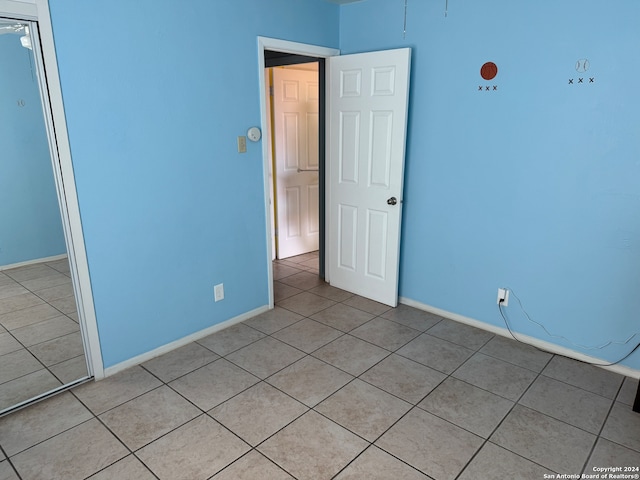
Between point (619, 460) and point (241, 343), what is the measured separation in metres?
2.15

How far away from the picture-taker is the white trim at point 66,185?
202cm

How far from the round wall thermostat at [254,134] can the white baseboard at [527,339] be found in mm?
1753

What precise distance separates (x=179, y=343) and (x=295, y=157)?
246cm

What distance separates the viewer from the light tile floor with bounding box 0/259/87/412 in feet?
7.82

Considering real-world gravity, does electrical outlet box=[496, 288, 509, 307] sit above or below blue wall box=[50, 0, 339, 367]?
below

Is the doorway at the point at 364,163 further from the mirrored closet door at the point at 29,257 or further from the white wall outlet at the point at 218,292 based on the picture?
the mirrored closet door at the point at 29,257

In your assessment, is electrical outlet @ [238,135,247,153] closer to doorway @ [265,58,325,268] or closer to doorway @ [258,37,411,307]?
doorway @ [258,37,411,307]

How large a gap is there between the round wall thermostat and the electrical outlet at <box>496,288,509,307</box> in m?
2.02

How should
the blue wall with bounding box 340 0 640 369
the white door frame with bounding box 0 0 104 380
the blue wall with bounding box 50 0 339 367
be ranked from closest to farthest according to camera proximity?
the white door frame with bounding box 0 0 104 380 < the blue wall with bounding box 50 0 339 367 < the blue wall with bounding box 340 0 640 369

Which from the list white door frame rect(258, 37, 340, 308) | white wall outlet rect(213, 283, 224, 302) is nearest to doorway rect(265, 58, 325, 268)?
white door frame rect(258, 37, 340, 308)

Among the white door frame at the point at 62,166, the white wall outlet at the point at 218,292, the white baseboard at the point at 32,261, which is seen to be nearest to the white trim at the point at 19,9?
the white door frame at the point at 62,166

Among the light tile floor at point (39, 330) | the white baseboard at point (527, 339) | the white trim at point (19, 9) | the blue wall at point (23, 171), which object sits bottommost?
the white baseboard at point (527, 339)

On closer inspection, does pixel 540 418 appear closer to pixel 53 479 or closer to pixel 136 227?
pixel 53 479

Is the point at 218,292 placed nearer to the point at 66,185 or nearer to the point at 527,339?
the point at 66,185
